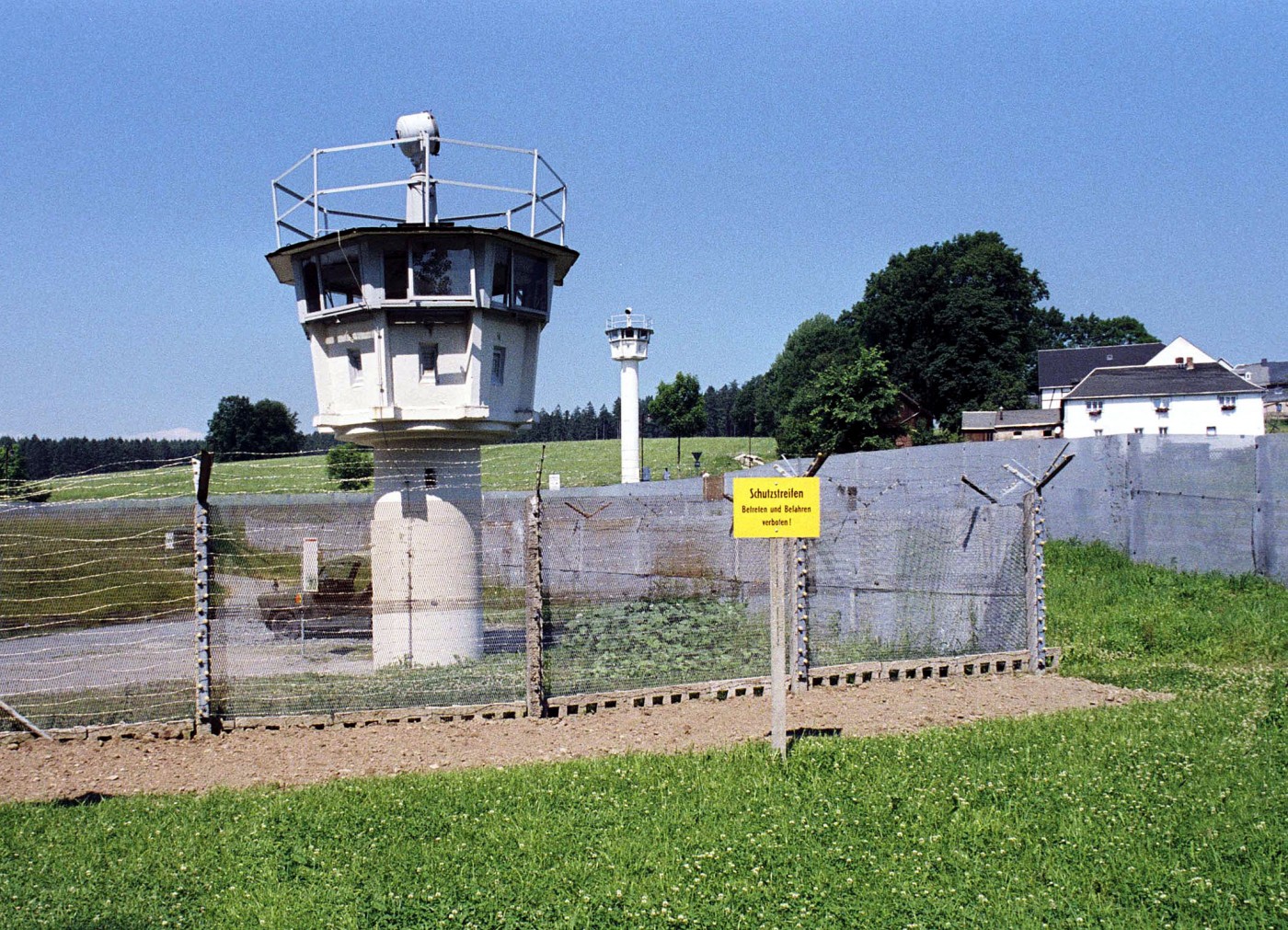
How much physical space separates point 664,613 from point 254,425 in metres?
Result: 83.8

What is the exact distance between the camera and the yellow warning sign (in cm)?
791

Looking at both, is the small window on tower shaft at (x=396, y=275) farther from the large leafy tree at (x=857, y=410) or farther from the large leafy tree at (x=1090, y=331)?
the large leafy tree at (x=1090, y=331)

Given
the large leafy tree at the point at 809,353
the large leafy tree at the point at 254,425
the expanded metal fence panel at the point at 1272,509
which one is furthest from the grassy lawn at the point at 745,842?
the large leafy tree at the point at 254,425

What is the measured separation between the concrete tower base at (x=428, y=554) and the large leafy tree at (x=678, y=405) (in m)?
87.8

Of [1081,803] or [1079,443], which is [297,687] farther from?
[1079,443]

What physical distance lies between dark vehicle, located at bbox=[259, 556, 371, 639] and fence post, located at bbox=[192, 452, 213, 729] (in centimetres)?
92

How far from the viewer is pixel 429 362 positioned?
13594mm

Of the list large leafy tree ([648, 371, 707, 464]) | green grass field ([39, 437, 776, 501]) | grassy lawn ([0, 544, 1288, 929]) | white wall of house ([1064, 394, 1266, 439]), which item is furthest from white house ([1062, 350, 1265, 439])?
grassy lawn ([0, 544, 1288, 929])

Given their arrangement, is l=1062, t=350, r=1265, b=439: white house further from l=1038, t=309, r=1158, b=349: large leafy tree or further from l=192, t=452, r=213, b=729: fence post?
l=192, t=452, r=213, b=729: fence post

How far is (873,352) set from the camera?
53.0 meters

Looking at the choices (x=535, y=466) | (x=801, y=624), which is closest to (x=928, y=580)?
(x=801, y=624)

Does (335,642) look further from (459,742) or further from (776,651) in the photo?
(776,651)

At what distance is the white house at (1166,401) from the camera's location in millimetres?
59500

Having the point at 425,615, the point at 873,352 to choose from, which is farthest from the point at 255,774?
the point at 873,352
